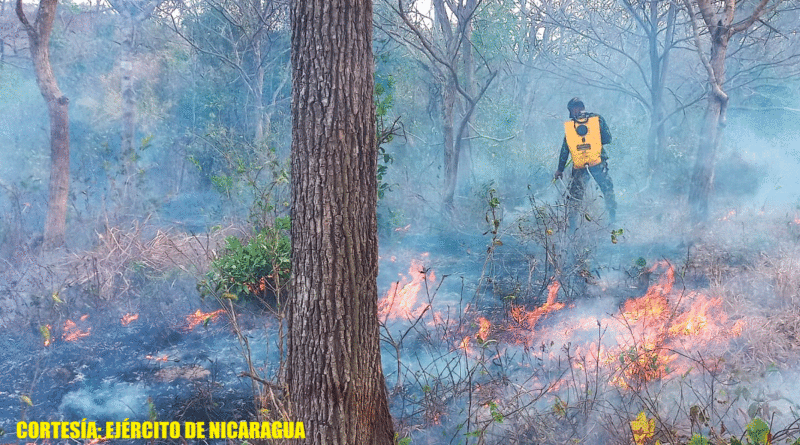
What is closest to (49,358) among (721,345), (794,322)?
(721,345)

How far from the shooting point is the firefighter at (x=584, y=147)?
746 cm

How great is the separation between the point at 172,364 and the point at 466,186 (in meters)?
7.54

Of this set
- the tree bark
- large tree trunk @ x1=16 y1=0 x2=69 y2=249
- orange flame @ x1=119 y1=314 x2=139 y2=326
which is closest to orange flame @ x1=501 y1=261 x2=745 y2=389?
the tree bark

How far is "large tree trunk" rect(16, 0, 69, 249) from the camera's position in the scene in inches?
295

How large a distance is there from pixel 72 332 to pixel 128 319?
1.84 ft

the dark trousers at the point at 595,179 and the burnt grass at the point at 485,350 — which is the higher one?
the dark trousers at the point at 595,179

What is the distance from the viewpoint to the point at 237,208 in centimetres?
987

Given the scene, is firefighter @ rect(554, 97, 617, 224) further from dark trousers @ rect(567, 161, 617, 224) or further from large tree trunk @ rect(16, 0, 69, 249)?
large tree trunk @ rect(16, 0, 69, 249)

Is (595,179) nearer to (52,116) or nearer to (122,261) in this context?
(122,261)

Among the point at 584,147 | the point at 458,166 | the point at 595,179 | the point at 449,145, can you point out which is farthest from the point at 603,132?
the point at 458,166

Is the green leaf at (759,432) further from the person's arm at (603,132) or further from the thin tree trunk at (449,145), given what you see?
the thin tree trunk at (449,145)

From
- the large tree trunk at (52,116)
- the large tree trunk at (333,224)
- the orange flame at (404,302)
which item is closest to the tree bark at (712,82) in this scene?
the orange flame at (404,302)

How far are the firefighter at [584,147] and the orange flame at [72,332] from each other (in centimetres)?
621

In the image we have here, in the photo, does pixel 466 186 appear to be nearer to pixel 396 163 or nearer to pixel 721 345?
pixel 396 163
